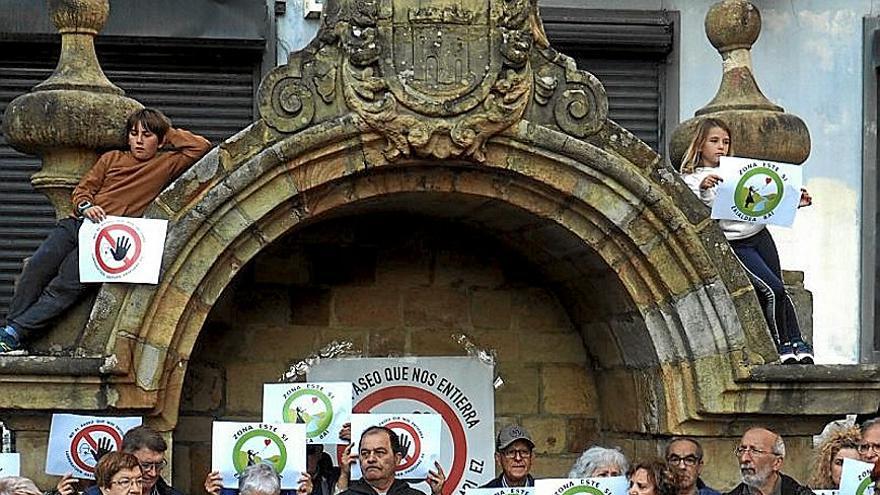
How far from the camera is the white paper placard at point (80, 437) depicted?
10.1 metres

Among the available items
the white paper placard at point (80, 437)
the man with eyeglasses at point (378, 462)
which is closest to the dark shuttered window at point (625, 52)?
the man with eyeglasses at point (378, 462)

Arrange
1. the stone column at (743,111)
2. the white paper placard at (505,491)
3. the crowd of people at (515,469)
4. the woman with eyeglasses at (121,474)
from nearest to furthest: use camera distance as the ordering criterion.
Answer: the woman with eyeglasses at (121,474) < the crowd of people at (515,469) < the white paper placard at (505,491) < the stone column at (743,111)

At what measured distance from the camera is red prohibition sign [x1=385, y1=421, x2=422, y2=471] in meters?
10.5

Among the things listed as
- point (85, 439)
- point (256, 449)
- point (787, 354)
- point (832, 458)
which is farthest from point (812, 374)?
point (85, 439)

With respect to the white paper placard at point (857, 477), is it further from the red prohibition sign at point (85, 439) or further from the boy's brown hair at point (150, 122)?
the boy's brown hair at point (150, 122)

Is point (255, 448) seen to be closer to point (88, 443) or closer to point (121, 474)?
point (88, 443)

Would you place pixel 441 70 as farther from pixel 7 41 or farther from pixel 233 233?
pixel 7 41

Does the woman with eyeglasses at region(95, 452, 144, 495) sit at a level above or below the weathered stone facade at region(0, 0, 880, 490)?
below

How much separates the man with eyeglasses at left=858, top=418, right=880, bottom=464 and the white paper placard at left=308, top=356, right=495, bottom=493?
1.88 m

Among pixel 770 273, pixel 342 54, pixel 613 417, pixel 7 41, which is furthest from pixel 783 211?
pixel 7 41

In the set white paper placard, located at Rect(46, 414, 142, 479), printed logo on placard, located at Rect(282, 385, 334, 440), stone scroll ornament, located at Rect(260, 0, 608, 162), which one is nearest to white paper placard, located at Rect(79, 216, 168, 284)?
white paper placard, located at Rect(46, 414, 142, 479)

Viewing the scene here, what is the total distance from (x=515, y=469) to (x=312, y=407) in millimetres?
926

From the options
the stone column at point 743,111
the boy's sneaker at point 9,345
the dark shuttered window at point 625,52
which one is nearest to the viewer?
the boy's sneaker at point 9,345

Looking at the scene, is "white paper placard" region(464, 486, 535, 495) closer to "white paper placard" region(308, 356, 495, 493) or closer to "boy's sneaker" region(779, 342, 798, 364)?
"white paper placard" region(308, 356, 495, 493)
